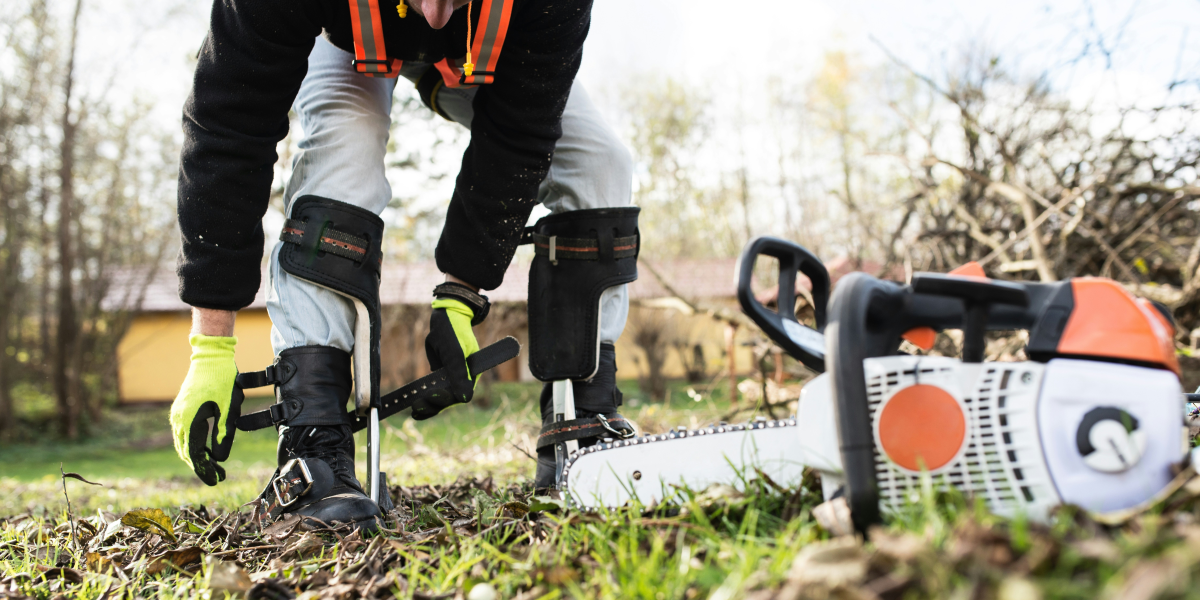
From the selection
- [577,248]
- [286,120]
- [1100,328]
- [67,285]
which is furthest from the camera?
[67,285]

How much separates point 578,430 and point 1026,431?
3.61 feet

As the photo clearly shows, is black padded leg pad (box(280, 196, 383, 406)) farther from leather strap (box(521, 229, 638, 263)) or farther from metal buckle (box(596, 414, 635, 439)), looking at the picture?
metal buckle (box(596, 414, 635, 439))

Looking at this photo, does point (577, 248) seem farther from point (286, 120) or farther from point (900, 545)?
point (900, 545)

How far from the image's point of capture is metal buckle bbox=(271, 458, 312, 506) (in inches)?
59.2

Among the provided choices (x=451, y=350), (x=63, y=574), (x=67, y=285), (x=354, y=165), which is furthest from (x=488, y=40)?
(x=67, y=285)

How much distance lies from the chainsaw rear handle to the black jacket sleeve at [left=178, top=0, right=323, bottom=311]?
1134 millimetres

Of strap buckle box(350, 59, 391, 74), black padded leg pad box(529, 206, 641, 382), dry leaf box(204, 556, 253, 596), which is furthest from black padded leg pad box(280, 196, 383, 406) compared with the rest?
dry leaf box(204, 556, 253, 596)

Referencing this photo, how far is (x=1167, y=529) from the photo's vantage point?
74cm

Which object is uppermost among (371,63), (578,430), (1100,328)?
(371,63)

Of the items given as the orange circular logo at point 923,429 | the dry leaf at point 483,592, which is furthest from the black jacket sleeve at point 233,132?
the orange circular logo at point 923,429

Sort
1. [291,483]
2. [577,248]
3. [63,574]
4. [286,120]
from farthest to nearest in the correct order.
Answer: [577,248], [286,120], [291,483], [63,574]

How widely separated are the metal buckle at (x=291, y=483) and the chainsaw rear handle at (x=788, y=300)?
1.01m

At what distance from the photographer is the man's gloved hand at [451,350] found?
182 cm

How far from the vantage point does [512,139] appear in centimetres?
183
